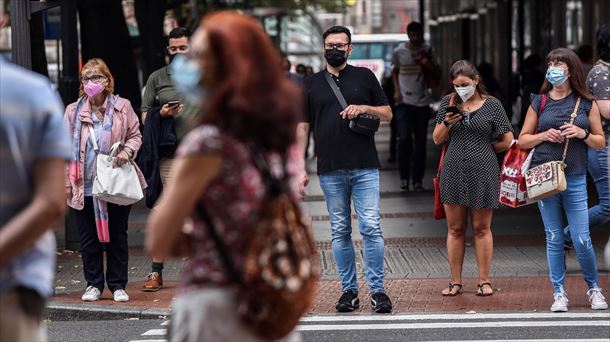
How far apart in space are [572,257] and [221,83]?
855 centimetres

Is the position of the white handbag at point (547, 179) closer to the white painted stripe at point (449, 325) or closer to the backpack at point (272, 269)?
the white painted stripe at point (449, 325)

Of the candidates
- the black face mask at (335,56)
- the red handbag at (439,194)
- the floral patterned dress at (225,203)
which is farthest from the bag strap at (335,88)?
the floral patterned dress at (225,203)

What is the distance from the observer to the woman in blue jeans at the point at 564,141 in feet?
30.6

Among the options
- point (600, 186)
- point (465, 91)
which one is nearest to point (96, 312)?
point (465, 91)

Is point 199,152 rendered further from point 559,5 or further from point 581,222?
point 559,5

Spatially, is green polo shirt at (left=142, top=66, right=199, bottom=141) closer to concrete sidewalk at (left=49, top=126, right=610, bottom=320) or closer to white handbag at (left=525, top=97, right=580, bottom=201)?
concrete sidewalk at (left=49, top=126, right=610, bottom=320)

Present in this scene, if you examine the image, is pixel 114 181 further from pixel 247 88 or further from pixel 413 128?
pixel 413 128

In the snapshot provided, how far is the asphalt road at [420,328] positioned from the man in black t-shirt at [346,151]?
374 mm

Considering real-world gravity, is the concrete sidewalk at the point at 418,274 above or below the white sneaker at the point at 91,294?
below

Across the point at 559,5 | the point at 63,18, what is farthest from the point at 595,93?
the point at 559,5

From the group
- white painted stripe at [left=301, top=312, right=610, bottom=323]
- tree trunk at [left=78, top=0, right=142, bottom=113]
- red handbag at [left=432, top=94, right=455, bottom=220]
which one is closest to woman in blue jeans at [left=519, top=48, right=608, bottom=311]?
white painted stripe at [left=301, top=312, right=610, bottom=323]

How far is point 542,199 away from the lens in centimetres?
940

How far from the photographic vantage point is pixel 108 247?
10.2 m

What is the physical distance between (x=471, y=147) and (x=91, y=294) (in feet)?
9.83
